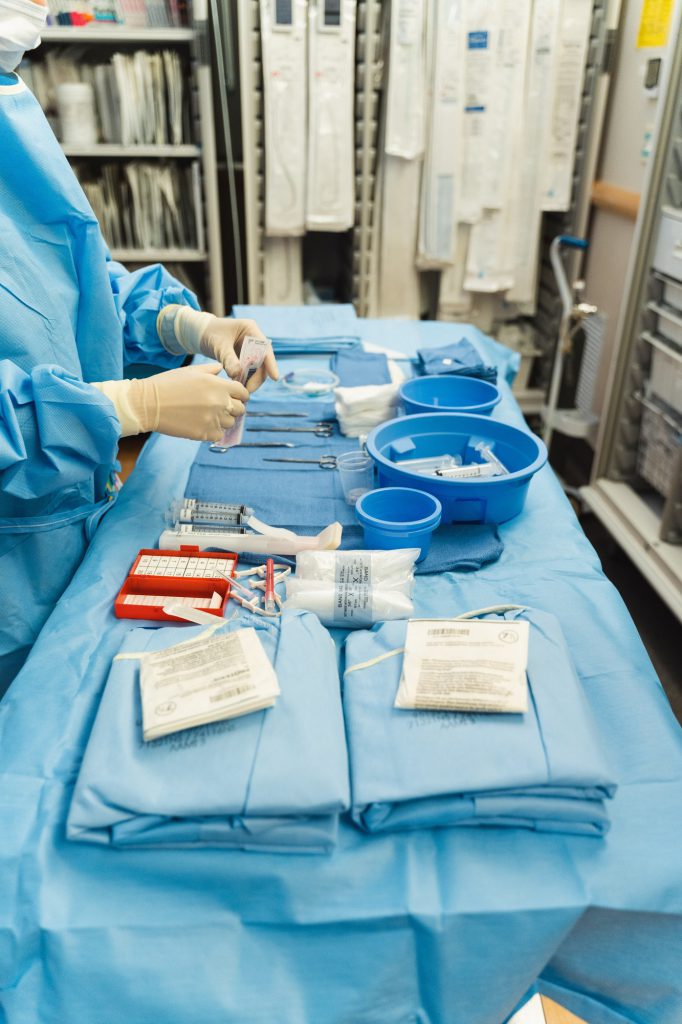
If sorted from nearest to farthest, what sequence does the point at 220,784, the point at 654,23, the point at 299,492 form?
the point at 220,784 → the point at 299,492 → the point at 654,23

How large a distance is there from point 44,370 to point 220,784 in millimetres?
530

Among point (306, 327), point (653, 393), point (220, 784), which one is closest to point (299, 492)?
point (220, 784)

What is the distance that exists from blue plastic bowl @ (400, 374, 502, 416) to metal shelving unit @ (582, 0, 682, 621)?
0.79 meters

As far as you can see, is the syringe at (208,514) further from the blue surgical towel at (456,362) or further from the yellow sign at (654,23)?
the yellow sign at (654,23)

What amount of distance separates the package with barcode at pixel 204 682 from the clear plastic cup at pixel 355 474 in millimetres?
473

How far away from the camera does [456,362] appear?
1.69 metres

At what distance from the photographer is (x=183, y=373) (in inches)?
44.4

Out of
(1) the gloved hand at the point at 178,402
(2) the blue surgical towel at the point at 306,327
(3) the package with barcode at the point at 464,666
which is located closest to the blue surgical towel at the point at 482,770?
(3) the package with barcode at the point at 464,666

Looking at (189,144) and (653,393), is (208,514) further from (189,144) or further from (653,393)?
(189,144)

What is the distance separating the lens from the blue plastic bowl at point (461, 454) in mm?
1144

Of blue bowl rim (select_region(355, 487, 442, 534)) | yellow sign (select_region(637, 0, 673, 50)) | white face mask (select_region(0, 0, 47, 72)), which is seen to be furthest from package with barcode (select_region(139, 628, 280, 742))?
yellow sign (select_region(637, 0, 673, 50))

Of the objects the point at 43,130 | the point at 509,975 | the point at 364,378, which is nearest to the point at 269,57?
the point at 364,378

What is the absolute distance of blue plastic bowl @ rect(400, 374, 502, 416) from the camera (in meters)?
1.54

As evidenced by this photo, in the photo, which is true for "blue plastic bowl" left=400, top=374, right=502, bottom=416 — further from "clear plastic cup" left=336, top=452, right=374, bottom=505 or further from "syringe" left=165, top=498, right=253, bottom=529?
"syringe" left=165, top=498, right=253, bottom=529
